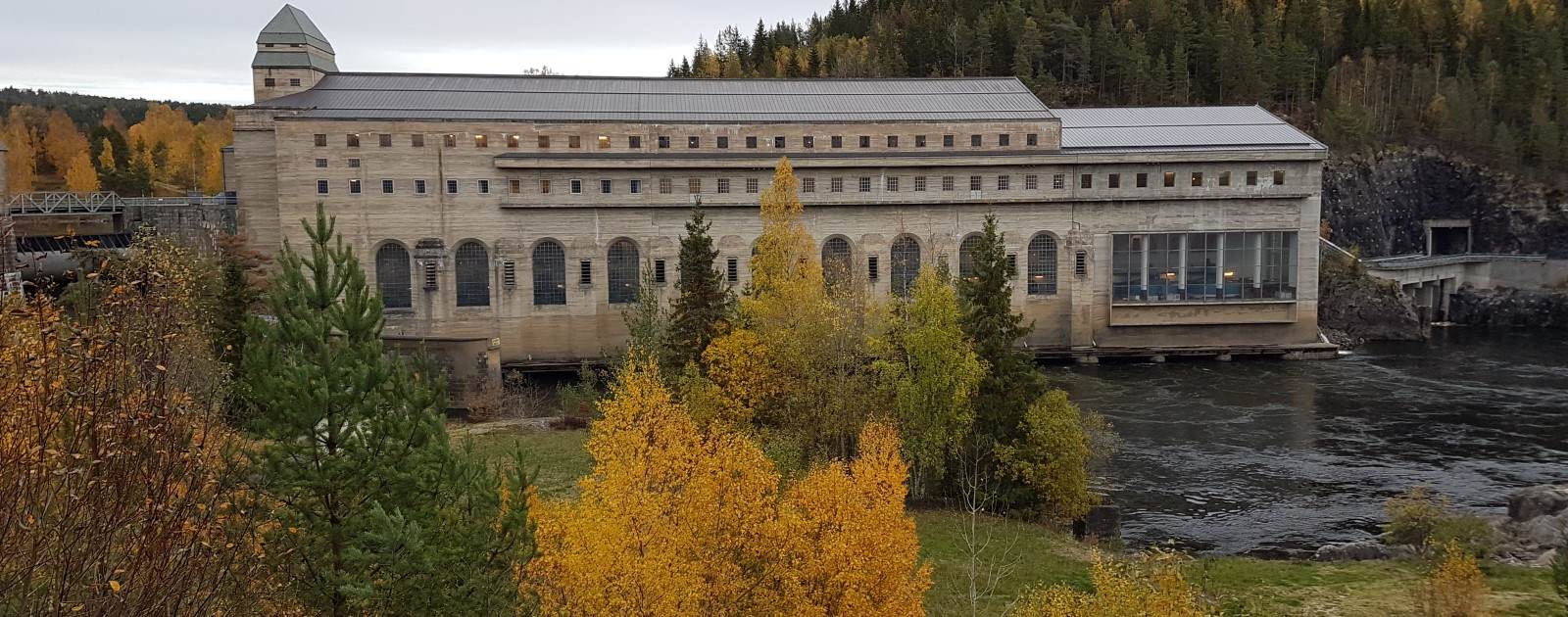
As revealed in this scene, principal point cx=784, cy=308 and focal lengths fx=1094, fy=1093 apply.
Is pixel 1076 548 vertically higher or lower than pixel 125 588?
lower

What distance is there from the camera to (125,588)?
7.67 meters

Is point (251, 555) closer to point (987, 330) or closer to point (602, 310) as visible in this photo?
point (987, 330)

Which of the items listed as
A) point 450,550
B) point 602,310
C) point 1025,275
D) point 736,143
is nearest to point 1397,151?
point 1025,275

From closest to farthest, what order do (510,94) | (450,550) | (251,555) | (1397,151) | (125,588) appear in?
(125,588)
(251,555)
(450,550)
(510,94)
(1397,151)

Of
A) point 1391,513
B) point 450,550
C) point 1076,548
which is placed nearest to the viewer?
point 450,550

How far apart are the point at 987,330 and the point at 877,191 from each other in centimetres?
2934

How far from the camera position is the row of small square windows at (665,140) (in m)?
57.2

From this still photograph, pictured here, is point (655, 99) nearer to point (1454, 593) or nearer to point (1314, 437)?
point (1314, 437)

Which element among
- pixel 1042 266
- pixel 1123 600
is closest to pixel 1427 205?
pixel 1042 266

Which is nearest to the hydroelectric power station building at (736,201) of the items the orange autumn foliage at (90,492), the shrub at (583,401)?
the shrub at (583,401)

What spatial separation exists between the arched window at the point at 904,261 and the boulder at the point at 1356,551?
110ft

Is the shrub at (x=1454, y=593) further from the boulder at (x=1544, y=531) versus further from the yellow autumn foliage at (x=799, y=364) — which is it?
the yellow autumn foliage at (x=799, y=364)

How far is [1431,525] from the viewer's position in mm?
28422

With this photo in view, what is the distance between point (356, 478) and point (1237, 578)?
19964 millimetres
